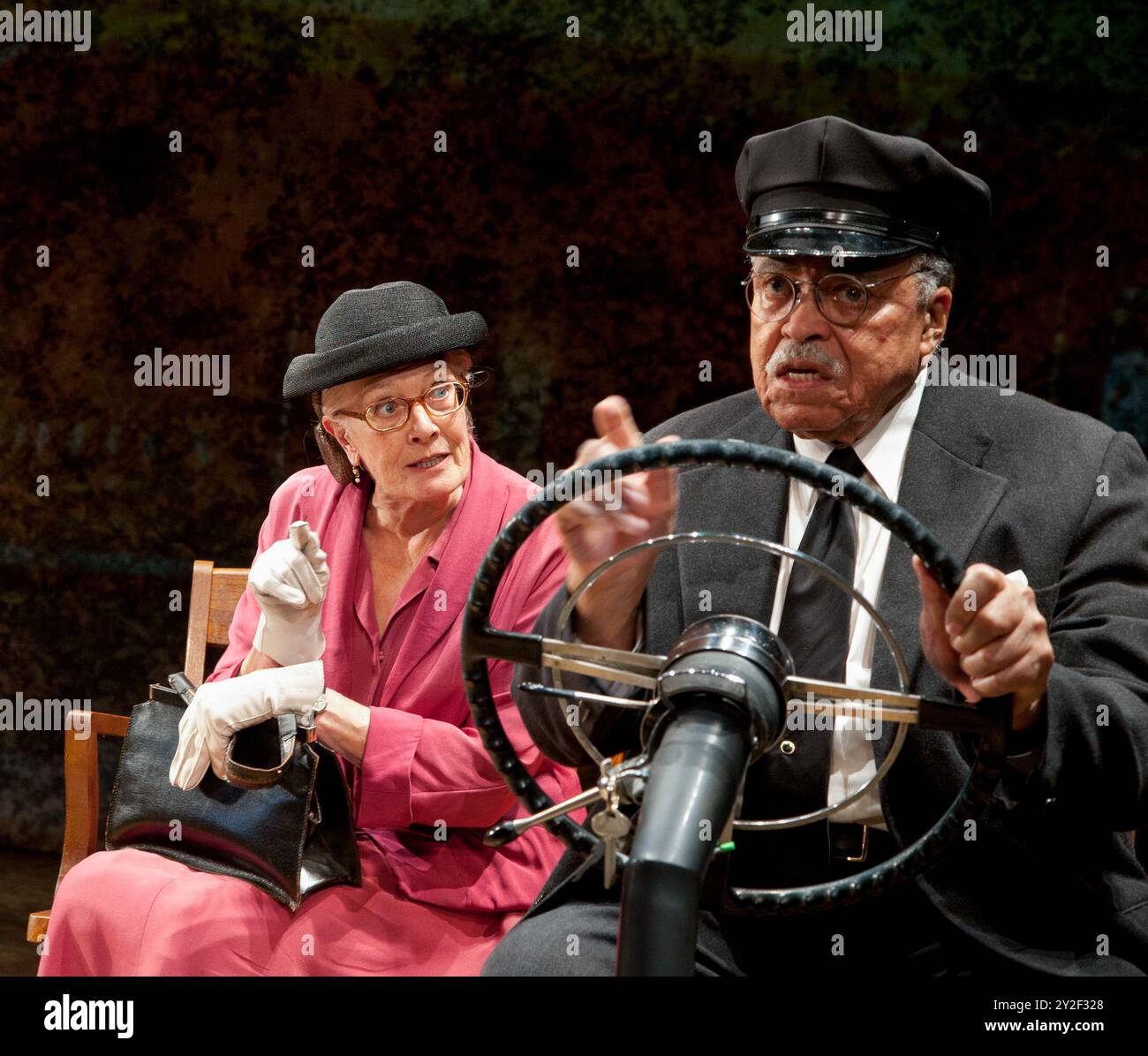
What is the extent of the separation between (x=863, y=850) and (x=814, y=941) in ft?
0.40

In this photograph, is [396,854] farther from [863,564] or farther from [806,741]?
[863,564]

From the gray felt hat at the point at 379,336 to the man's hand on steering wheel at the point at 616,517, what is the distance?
855 mm

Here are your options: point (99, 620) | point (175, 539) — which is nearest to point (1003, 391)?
point (175, 539)

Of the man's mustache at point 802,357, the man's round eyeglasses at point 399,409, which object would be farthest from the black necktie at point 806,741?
the man's round eyeglasses at point 399,409

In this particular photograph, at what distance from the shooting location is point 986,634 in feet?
3.78

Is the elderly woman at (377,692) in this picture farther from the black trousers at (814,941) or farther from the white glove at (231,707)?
the black trousers at (814,941)

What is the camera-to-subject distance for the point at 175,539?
3.66 meters

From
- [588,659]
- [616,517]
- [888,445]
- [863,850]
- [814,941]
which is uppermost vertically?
[888,445]

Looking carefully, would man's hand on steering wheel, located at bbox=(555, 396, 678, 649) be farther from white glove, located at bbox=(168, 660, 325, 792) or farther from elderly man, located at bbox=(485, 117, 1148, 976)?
white glove, located at bbox=(168, 660, 325, 792)

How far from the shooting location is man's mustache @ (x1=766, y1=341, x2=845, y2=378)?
1678 mm

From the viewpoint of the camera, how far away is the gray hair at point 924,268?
1699mm

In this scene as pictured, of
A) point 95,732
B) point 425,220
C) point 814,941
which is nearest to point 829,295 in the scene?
point 814,941

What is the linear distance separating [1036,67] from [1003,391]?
1501mm
